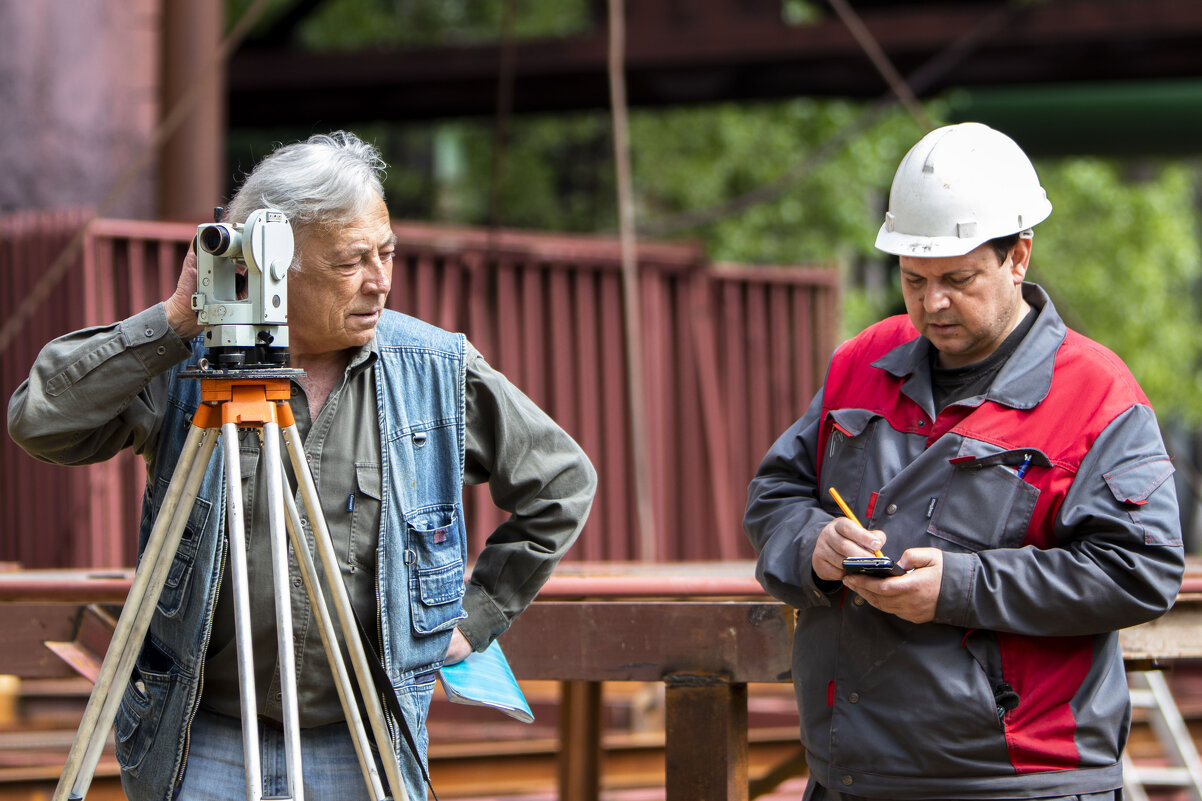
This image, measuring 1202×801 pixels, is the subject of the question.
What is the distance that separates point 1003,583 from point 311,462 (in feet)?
3.98

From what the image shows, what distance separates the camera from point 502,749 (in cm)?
619

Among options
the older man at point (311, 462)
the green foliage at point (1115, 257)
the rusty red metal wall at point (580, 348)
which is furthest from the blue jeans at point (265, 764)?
the green foliage at point (1115, 257)

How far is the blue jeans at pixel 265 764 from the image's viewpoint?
2451mm

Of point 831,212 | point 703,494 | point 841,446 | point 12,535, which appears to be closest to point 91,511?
point 12,535

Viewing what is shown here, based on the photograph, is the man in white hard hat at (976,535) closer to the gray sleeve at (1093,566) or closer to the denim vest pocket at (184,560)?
the gray sleeve at (1093,566)

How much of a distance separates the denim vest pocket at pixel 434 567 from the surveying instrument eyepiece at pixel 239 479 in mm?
204

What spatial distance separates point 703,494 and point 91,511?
338cm

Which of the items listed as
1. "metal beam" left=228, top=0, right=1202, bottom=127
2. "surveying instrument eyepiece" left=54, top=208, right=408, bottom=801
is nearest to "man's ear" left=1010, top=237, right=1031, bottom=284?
"surveying instrument eyepiece" left=54, top=208, right=408, bottom=801

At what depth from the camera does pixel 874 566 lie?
2.35 meters

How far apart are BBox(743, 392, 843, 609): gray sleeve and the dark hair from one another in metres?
0.45

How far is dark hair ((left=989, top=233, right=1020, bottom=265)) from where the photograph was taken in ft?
8.15

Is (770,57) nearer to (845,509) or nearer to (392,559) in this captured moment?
(845,509)

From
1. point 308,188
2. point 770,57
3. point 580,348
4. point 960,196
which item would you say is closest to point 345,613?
point 308,188

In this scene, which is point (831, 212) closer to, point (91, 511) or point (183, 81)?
point (183, 81)
